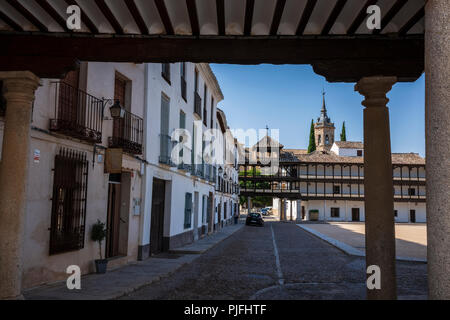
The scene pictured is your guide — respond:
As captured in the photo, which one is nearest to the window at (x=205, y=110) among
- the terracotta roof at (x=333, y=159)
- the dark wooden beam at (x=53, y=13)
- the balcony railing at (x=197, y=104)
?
the balcony railing at (x=197, y=104)

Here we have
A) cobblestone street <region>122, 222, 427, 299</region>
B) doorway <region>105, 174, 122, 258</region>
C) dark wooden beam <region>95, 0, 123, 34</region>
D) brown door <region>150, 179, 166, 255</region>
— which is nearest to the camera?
dark wooden beam <region>95, 0, 123, 34</region>

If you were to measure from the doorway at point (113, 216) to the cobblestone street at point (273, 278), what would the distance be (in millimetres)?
2042

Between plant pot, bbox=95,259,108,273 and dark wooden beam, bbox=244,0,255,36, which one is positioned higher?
dark wooden beam, bbox=244,0,255,36

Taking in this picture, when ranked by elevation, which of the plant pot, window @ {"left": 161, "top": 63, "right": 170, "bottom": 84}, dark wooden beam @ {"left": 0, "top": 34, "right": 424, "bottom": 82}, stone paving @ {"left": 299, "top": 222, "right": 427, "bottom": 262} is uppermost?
window @ {"left": 161, "top": 63, "right": 170, "bottom": 84}

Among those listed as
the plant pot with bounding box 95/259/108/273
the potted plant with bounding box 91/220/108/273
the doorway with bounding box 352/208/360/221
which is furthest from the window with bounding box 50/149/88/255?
the doorway with bounding box 352/208/360/221

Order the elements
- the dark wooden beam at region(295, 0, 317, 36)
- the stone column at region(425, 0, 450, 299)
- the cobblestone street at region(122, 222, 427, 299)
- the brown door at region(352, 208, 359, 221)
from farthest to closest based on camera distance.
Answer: the brown door at region(352, 208, 359, 221) → the cobblestone street at region(122, 222, 427, 299) → the dark wooden beam at region(295, 0, 317, 36) → the stone column at region(425, 0, 450, 299)

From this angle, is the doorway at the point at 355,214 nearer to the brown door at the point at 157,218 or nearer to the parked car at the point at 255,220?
the parked car at the point at 255,220

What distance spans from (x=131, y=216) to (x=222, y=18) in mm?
7851

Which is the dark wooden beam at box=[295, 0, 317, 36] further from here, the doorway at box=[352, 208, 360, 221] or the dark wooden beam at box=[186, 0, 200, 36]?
the doorway at box=[352, 208, 360, 221]

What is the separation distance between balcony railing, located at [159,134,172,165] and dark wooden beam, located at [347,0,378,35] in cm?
952

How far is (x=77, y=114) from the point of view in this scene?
29.2 ft

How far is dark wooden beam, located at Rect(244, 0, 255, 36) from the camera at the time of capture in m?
4.62

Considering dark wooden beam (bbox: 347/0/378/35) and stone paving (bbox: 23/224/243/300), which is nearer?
dark wooden beam (bbox: 347/0/378/35)

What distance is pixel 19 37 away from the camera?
18.7ft
